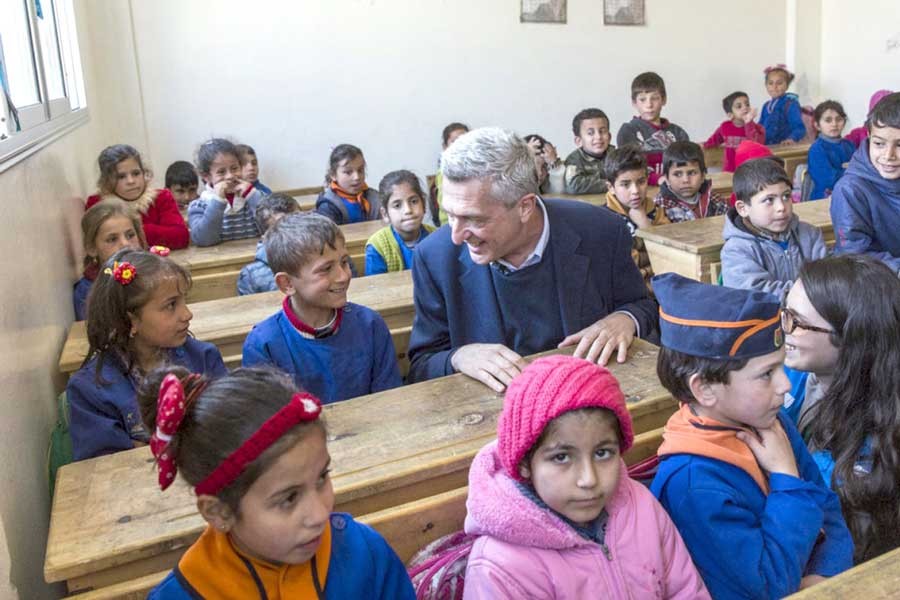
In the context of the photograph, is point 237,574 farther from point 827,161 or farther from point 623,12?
point 623,12

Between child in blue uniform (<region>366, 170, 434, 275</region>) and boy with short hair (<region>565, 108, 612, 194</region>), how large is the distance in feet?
6.12

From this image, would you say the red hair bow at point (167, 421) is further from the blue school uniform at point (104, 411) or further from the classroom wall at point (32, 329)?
the blue school uniform at point (104, 411)

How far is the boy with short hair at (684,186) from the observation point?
13.7ft

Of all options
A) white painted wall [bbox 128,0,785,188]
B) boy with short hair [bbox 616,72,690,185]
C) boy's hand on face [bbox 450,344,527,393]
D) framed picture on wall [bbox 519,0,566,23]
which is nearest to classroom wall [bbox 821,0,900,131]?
white painted wall [bbox 128,0,785,188]

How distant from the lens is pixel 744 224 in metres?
3.10

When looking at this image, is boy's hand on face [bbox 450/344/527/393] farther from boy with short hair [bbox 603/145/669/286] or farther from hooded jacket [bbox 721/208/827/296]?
boy with short hair [bbox 603/145/669/286]

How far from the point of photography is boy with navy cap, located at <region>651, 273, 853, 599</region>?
4.26 ft

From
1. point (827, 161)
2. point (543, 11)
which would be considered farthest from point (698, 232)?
point (543, 11)

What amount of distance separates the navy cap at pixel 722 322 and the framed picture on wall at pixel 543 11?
6.16 metres

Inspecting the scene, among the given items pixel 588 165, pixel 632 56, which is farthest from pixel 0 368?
pixel 632 56

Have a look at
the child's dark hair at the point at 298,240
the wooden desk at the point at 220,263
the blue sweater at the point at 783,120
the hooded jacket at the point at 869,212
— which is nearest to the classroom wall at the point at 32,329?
the wooden desk at the point at 220,263

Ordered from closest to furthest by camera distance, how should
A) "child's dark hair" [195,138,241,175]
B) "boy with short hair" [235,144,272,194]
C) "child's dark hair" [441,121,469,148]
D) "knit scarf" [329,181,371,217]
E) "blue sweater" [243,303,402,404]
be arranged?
"blue sweater" [243,303,402,404] → "child's dark hair" [195,138,241,175] → "knit scarf" [329,181,371,217] → "boy with short hair" [235,144,272,194] → "child's dark hair" [441,121,469,148]

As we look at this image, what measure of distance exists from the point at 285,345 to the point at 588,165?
374 centimetres

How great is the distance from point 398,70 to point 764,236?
4349 millimetres
